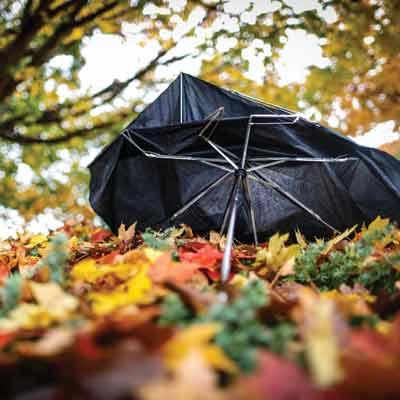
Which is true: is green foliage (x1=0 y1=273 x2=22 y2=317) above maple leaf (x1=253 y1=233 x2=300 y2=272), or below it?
above

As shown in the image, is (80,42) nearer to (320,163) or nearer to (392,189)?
(320,163)

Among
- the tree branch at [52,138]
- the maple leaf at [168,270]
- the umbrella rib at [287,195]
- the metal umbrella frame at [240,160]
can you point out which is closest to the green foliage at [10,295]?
the maple leaf at [168,270]

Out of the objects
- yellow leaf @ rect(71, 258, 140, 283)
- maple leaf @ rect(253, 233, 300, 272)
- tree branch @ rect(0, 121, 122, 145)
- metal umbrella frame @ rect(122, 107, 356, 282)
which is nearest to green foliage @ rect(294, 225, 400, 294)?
maple leaf @ rect(253, 233, 300, 272)

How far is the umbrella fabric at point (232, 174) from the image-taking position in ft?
5.25

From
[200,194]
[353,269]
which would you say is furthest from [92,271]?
[200,194]

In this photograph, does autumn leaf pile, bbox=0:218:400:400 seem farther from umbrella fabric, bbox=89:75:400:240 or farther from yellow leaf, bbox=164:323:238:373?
Answer: umbrella fabric, bbox=89:75:400:240

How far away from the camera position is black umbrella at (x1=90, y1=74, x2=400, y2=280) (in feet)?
5.16

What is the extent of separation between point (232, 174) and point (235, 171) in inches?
9.4

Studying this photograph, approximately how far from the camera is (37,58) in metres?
2.97

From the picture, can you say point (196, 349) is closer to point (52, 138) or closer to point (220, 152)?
point (220, 152)

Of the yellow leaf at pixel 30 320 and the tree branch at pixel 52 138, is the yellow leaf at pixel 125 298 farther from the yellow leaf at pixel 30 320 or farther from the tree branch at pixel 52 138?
the tree branch at pixel 52 138

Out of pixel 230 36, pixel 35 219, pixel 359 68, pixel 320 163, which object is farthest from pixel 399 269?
pixel 35 219

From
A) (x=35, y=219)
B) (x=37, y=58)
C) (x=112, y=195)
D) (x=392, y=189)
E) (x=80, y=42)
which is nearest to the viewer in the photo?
(x=392, y=189)

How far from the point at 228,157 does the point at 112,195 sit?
2.29 feet
